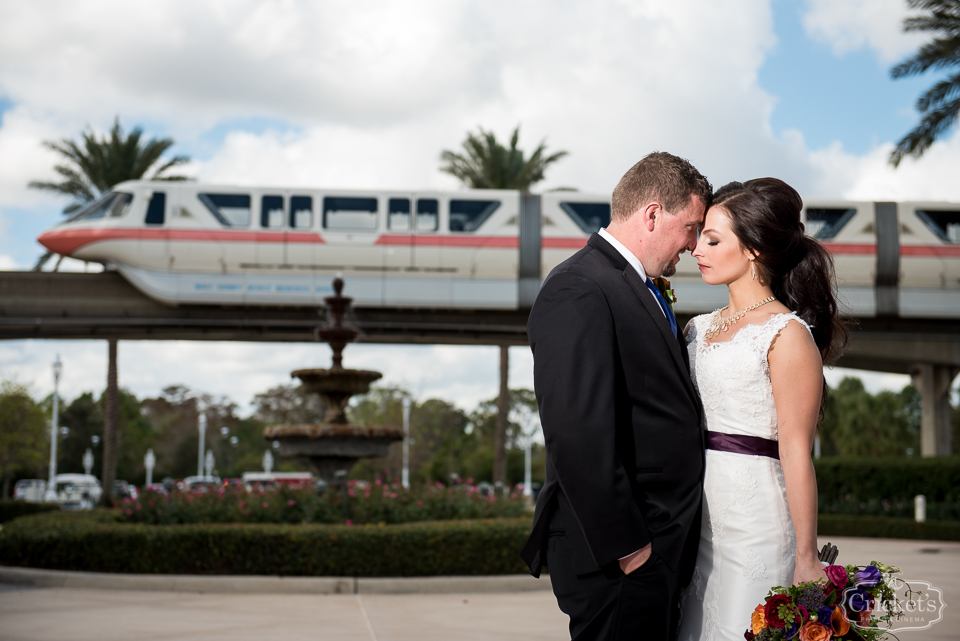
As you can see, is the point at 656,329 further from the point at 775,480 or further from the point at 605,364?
the point at 775,480

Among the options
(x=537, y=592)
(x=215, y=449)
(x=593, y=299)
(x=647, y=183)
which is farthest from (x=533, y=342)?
(x=215, y=449)

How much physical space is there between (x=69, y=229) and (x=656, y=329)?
923 inches

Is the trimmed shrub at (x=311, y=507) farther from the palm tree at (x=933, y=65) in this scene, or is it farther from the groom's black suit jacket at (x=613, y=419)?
the palm tree at (x=933, y=65)

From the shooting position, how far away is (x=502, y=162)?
29.1 metres

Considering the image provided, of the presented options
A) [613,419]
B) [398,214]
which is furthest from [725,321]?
[398,214]

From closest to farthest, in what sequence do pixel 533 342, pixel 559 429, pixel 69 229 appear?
pixel 559 429, pixel 533 342, pixel 69 229

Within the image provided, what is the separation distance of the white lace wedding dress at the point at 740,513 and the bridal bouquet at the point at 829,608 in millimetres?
210

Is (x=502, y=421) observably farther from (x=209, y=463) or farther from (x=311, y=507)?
(x=209, y=463)

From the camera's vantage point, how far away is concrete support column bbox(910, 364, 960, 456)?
27.8m

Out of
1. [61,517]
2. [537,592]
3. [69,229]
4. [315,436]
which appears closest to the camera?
[537,592]

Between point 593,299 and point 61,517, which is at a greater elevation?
point 593,299

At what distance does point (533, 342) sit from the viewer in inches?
109

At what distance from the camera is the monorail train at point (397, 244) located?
22312 mm

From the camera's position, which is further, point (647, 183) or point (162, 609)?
point (162, 609)
